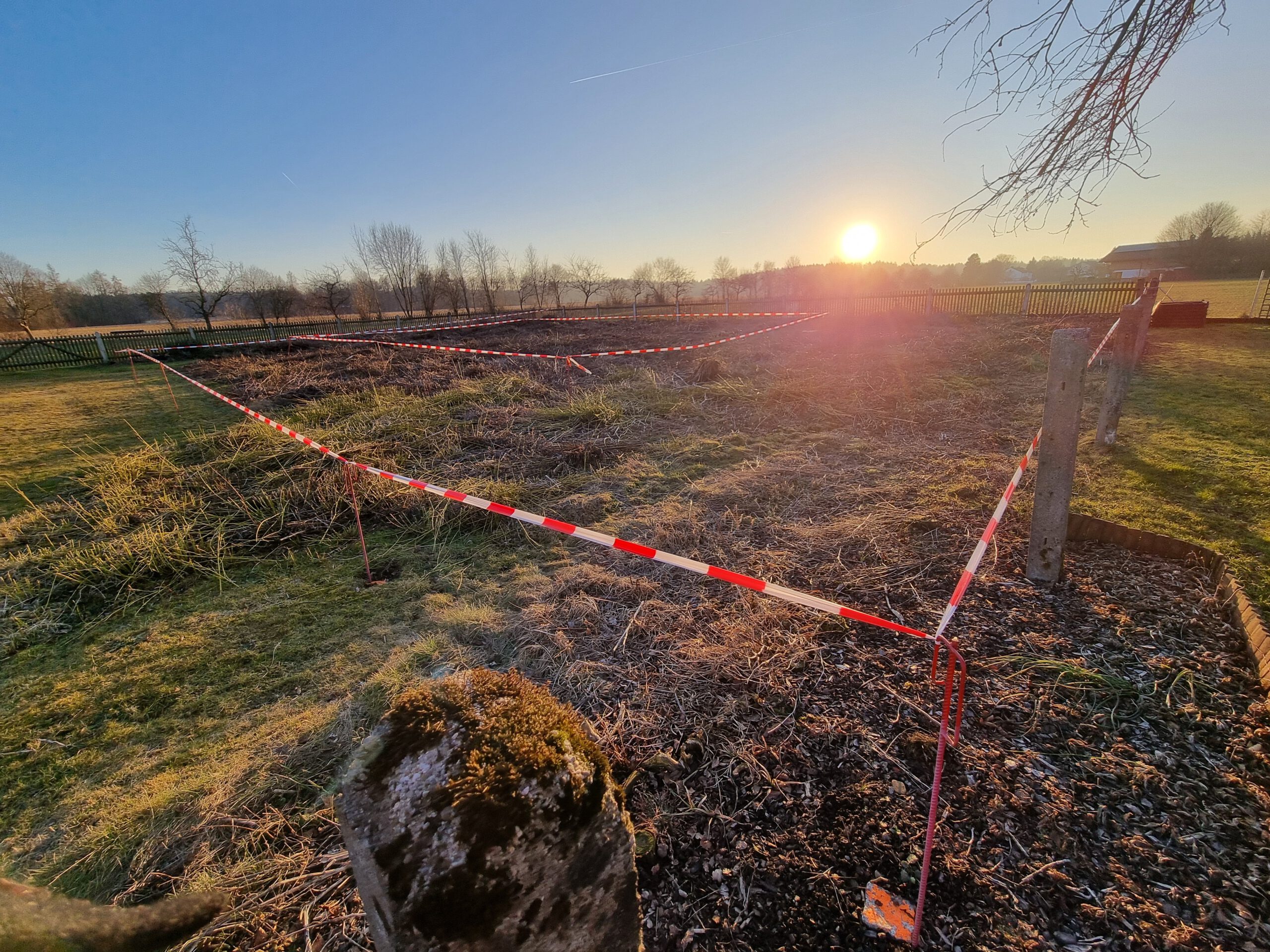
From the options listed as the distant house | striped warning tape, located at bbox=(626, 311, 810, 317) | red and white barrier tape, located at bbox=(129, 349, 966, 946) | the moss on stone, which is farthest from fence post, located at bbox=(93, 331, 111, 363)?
the distant house

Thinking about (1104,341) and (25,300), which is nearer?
(1104,341)

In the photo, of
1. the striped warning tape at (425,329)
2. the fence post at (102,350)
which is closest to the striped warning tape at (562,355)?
the striped warning tape at (425,329)

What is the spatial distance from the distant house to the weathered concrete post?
2377 inches

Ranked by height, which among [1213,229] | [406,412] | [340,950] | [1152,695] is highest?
[1213,229]

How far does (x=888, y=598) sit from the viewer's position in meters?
3.28

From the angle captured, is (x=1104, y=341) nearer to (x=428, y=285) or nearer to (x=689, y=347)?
(x=689, y=347)

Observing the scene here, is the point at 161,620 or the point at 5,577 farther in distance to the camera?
the point at 5,577

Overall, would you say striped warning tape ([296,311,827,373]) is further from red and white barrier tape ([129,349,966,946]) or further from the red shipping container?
the red shipping container

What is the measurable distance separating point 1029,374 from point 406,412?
1109 centimetres

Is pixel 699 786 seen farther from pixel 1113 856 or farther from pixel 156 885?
pixel 156 885

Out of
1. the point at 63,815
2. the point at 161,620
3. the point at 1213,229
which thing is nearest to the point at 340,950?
the point at 63,815

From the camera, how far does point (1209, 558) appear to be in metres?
3.26

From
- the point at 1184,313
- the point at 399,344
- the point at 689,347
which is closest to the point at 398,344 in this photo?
the point at 399,344

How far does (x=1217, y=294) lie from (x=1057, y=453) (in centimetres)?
3985
